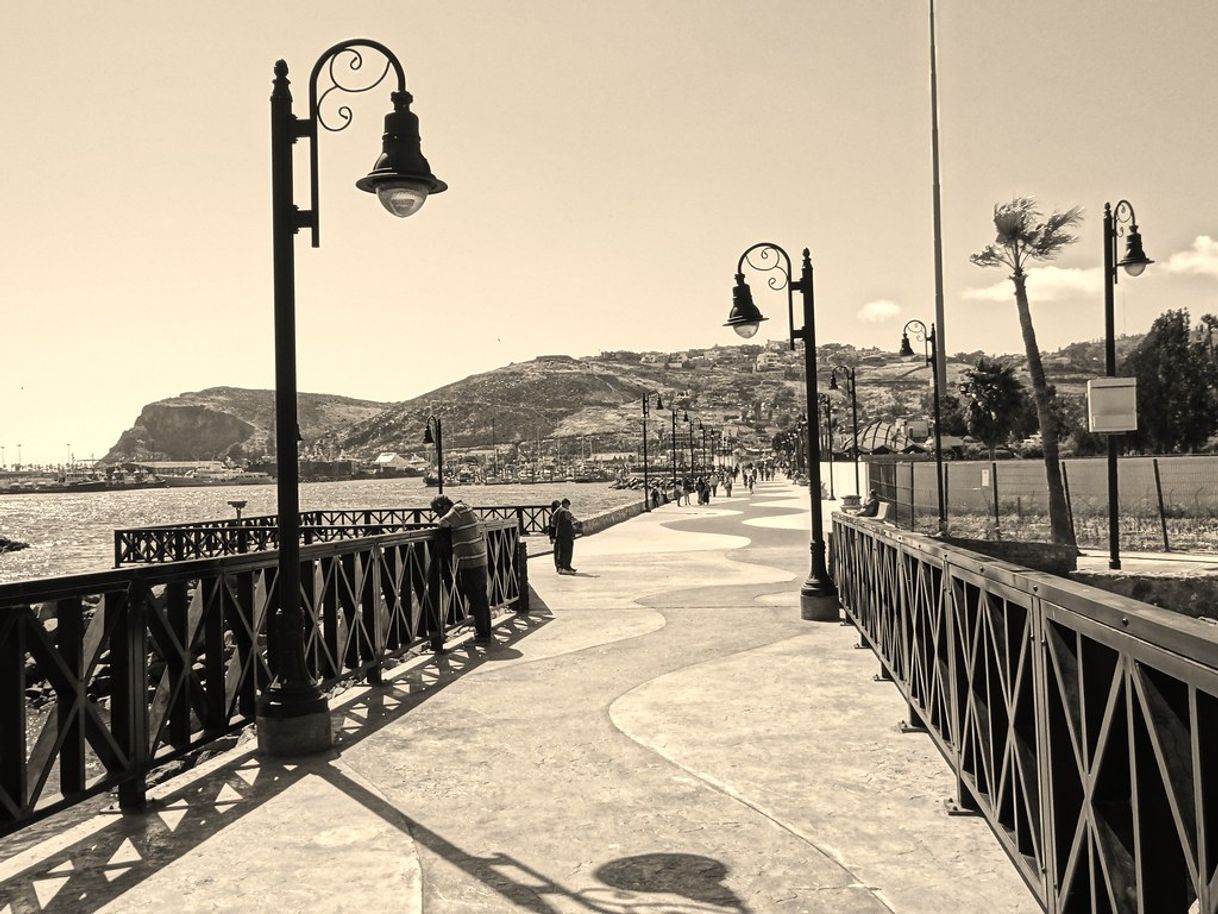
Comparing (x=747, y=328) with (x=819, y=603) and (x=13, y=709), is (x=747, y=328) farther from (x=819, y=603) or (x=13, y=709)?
(x=13, y=709)

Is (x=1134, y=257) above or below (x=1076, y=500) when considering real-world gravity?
above

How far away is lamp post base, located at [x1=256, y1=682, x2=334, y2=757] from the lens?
273 inches

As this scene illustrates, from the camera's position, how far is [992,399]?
80.2 m

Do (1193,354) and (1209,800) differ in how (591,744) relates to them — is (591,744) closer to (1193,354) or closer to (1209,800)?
(1209,800)

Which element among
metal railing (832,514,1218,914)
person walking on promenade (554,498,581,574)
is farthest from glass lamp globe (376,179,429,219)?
person walking on promenade (554,498,581,574)

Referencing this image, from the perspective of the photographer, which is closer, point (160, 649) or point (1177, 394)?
point (160, 649)

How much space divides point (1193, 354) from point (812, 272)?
6199cm

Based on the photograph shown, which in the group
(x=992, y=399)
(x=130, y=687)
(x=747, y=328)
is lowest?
(x=130, y=687)

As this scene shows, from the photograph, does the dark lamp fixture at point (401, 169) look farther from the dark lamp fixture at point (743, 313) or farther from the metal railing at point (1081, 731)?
the dark lamp fixture at point (743, 313)

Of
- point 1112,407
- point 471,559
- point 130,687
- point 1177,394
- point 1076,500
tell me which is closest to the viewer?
point 130,687

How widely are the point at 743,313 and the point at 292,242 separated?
7796mm

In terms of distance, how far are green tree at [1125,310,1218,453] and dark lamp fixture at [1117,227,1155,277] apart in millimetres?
49024

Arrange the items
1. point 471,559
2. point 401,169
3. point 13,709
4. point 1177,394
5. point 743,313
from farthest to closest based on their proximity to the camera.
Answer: point 1177,394
point 743,313
point 471,559
point 401,169
point 13,709

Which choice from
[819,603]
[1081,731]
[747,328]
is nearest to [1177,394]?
[747,328]
